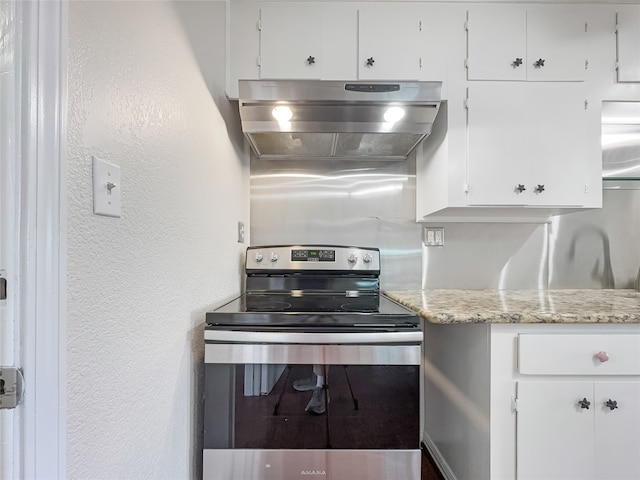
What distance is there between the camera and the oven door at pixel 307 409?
1073 millimetres

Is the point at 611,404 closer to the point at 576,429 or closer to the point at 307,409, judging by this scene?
the point at 576,429

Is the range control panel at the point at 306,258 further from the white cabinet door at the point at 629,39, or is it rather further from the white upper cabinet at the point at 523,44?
the white cabinet door at the point at 629,39

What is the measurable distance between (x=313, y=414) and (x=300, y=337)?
27 cm

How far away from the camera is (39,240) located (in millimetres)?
511

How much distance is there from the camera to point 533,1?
1.56 meters

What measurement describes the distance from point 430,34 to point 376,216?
95 cm

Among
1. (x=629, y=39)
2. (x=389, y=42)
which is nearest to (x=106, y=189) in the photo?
(x=389, y=42)

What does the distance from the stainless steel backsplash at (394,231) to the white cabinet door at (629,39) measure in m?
0.79

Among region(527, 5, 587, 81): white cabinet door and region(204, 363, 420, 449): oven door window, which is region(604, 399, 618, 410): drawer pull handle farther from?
region(527, 5, 587, 81): white cabinet door

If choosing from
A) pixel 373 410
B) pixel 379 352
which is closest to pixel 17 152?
pixel 379 352

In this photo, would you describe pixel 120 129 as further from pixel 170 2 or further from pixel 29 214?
pixel 170 2

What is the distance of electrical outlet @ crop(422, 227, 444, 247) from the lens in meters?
1.93

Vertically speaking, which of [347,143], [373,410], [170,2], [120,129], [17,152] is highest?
[170,2]

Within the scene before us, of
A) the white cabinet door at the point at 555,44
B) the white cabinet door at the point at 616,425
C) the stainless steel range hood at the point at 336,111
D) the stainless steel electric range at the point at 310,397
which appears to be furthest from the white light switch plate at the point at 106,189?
the white cabinet door at the point at 555,44
